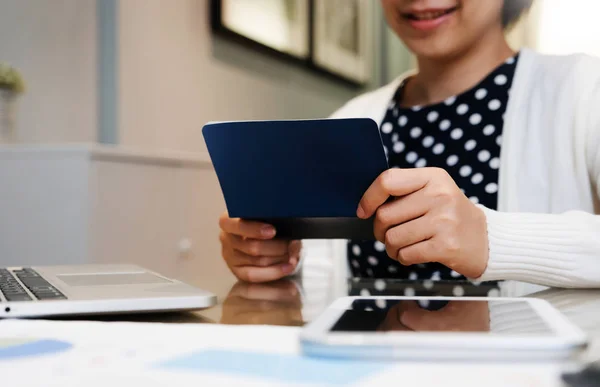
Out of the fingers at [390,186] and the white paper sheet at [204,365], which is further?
the fingers at [390,186]

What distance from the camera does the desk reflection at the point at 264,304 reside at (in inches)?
22.4

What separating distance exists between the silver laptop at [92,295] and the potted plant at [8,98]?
1051mm

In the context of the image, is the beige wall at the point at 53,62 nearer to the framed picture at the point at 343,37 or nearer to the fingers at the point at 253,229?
the fingers at the point at 253,229

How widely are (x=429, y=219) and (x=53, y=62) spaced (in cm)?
155

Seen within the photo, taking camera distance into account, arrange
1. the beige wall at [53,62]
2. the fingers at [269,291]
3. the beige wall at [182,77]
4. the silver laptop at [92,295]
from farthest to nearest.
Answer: the beige wall at [182,77] < the beige wall at [53,62] < the fingers at [269,291] < the silver laptop at [92,295]

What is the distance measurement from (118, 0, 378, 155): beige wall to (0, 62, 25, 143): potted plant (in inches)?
16.2

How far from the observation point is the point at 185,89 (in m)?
2.37

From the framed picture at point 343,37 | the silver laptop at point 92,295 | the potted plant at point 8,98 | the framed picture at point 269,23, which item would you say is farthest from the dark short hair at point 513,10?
the framed picture at point 343,37

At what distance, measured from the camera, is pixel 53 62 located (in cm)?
194

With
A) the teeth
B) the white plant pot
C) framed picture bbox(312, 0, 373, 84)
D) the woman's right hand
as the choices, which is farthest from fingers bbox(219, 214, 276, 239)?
framed picture bbox(312, 0, 373, 84)

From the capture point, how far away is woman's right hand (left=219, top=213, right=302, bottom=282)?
0.92 metres

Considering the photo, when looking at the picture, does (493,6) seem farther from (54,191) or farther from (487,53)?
(54,191)

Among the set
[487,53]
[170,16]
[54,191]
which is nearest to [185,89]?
[170,16]

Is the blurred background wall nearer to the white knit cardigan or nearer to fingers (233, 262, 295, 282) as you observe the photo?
the white knit cardigan
